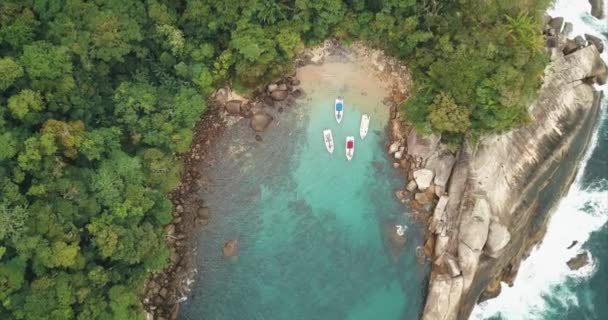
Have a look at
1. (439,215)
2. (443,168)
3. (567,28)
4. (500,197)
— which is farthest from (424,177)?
(567,28)

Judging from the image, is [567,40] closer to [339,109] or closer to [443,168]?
[443,168]

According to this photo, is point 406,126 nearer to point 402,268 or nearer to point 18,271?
point 402,268

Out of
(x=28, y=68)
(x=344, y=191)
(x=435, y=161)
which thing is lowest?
(x=344, y=191)

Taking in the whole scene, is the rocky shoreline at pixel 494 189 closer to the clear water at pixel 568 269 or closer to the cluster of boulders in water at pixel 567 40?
the cluster of boulders in water at pixel 567 40

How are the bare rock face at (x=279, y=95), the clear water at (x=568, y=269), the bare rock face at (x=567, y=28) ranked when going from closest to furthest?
the clear water at (x=568, y=269) < the bare rock face at (x=279, y=95) < the bare rock face at (x=567, y=28)

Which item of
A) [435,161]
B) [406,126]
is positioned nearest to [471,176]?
[435,161]

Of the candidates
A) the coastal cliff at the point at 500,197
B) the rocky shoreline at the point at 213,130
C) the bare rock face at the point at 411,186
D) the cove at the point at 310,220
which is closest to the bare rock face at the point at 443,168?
the coastal cliff at the point at 500,197

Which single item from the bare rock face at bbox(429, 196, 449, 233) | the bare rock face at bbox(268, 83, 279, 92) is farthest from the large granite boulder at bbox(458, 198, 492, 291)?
the bare rock face at bbox(268, 83, 279, 92)
